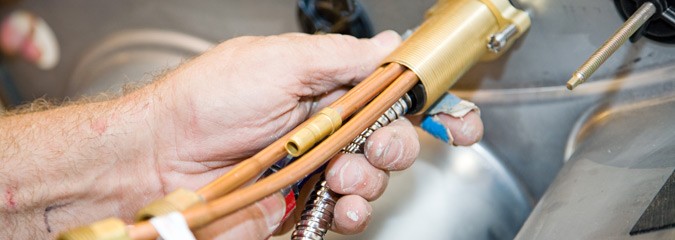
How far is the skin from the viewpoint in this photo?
0.48 m

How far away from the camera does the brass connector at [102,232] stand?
300mm

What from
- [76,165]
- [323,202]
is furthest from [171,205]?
[76,165]

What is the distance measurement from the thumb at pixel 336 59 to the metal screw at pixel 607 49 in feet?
0.47

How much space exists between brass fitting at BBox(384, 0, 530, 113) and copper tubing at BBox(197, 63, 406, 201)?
0.02 metres

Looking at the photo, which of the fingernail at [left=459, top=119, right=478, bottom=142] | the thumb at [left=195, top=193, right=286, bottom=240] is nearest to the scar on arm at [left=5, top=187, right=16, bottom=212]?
the thumb at [left=195, top=193, right=286, bottom=240]

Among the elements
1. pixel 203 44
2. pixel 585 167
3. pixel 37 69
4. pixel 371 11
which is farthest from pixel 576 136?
pixel 37 69

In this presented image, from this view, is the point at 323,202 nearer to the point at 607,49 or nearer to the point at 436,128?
the point at 436,128

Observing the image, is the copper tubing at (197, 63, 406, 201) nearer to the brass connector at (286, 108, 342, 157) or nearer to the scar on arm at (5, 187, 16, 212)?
the brass connector at (286, 108, 342, 157)

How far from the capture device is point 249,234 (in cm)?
41

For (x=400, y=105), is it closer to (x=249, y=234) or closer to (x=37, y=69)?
(x=249, y=234)

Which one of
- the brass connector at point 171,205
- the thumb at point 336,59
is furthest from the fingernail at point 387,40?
the brass connector at point 171,205

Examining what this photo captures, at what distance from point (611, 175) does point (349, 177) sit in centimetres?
17

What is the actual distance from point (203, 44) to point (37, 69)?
36cm

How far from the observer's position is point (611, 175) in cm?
43
